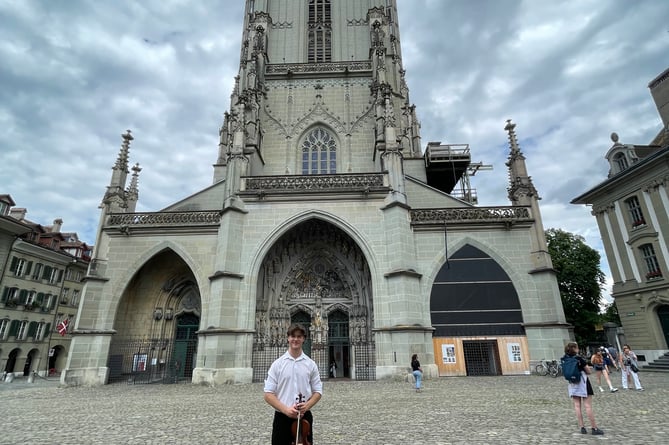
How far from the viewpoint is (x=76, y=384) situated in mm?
14219

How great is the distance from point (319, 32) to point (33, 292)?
29725mm

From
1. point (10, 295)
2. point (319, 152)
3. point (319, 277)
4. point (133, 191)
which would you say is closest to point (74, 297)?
point (10, 295)

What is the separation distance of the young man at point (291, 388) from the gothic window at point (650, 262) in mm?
22398

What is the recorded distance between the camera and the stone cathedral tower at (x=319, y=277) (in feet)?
47.1

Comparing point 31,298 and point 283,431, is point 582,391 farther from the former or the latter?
point 31,298

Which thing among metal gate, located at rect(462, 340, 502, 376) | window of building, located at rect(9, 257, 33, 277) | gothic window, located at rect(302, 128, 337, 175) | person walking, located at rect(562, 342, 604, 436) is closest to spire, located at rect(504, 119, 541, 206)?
metal gate, located at rect(462, 340, 502, 376)

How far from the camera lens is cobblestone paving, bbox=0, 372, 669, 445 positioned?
16.7ft

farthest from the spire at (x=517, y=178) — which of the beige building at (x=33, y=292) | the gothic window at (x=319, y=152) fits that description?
the beige building at (x=33, y=292)

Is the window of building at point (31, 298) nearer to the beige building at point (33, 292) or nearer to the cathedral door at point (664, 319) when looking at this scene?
the beige building at point (33, 292)

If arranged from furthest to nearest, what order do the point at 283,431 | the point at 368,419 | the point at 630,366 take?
1. the point at 630,366
2. the point at 368,419
3. the point at 283,431

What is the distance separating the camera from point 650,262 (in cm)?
1842

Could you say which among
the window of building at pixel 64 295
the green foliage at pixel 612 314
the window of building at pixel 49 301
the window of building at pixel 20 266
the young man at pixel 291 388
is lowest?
the young man at pixel 291 388

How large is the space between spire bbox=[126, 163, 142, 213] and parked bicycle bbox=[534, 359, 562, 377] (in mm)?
21686

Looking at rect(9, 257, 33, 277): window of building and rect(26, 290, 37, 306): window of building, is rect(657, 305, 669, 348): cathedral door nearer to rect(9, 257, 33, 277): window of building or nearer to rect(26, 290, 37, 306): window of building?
rect(9, 257, 33, 277): window of building
